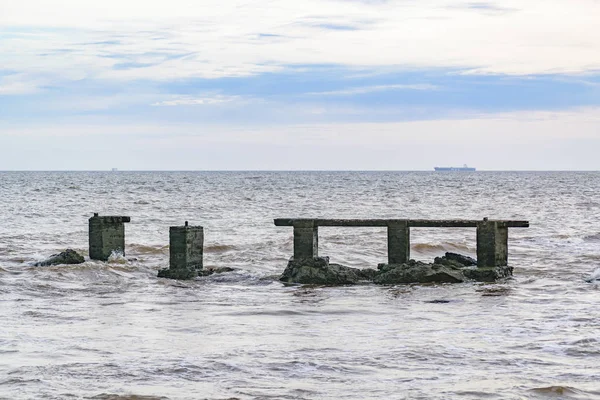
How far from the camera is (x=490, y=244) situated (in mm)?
20125

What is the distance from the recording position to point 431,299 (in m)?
17.5

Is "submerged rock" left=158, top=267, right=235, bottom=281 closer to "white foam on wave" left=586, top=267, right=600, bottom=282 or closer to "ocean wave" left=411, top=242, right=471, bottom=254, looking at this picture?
"white foam on wave" left=586, top=267, right=600, bottom=282

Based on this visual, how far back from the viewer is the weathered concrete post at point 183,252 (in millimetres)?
Result: 20547

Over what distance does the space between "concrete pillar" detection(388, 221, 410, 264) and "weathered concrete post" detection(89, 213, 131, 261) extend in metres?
6.41

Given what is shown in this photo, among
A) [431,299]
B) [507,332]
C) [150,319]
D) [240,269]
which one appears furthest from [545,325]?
[240,269]

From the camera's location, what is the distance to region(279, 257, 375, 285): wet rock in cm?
1961

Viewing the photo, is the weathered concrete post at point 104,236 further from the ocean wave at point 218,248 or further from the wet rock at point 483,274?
the wet rock at point 483,274

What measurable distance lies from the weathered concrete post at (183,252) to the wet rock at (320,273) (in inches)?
86.9

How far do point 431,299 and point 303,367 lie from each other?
6381 millimetres

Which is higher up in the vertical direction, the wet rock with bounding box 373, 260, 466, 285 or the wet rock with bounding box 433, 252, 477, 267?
the wet rock with bounding box 433, 252, 477, 267

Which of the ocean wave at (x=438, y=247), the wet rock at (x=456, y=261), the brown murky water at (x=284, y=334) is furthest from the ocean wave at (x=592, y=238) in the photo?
the wet rock at (x=456, y=261)

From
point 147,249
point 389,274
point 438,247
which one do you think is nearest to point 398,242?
point 389,274

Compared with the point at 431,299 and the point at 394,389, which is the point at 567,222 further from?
the point at 394,389

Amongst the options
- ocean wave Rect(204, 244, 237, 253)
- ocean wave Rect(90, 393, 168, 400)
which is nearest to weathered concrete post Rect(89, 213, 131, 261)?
ocean wave Rect(204, 244, 237, 253)
